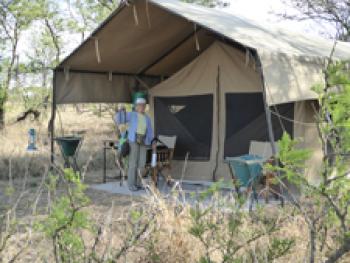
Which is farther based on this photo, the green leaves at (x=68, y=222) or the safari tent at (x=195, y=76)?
the safari tent at (x=195, y=76)

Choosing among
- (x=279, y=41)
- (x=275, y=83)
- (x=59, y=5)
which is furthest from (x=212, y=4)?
(x=275, y=83)

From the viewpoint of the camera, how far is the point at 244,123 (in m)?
7.05

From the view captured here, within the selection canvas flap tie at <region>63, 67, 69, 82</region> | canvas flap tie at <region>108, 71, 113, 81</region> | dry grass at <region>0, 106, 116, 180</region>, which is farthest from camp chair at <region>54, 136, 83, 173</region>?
canvas flap tie at <region>108, 71, 113, 81</region>

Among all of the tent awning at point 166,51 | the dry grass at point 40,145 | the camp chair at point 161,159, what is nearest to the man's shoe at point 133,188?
the camp chair at point 161,159

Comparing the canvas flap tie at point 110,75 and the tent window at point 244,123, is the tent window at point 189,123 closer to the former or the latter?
the tent window at point 244,123

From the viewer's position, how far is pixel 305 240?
308cm

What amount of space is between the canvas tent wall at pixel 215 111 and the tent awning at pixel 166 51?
1.50 feet

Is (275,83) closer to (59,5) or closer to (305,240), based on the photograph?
(305,240)

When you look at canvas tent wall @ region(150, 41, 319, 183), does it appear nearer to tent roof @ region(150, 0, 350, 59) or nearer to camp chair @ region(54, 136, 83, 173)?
tent roof @ region(150, 0, 350, 59)

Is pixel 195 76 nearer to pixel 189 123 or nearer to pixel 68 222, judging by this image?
pixel 189 123

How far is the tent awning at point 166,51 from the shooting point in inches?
209

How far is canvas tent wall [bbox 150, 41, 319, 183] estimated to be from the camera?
6.91m

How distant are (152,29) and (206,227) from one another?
15.7 ft

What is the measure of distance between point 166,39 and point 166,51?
55 centimetres
